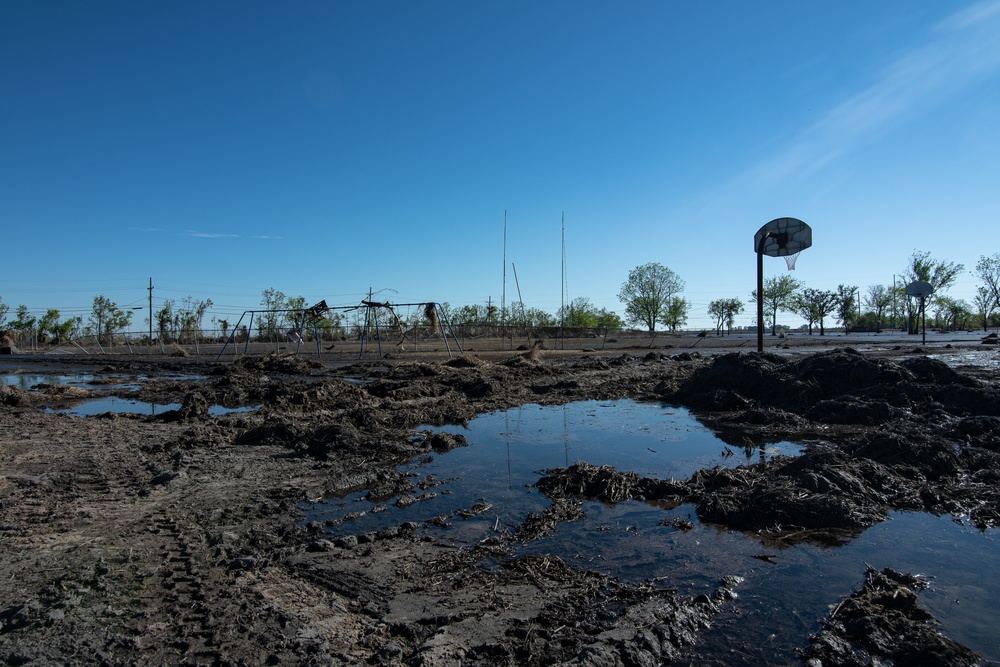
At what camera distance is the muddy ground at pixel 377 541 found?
270 cm

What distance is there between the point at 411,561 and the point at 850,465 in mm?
4270

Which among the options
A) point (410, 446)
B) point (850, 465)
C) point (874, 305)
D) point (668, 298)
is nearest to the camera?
point (850, 465)

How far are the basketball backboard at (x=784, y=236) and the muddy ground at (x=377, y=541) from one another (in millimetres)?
8435

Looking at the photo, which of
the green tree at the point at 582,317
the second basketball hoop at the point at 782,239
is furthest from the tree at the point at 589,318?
the second basketball hoop at the point at 782,239

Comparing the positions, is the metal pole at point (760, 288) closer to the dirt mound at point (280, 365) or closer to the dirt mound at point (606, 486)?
the dirt mound at point (606, 486)

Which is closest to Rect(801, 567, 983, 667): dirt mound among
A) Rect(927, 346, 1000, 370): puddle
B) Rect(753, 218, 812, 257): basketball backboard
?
Rect(927, 346, 1000, 370): puddle

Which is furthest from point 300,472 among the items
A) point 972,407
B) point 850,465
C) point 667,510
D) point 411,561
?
Answer: point 972,407

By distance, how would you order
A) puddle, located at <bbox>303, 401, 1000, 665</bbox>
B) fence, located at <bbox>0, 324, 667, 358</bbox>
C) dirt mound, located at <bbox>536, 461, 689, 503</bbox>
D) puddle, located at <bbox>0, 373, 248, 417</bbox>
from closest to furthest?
puddle, located at <bbox>303, 401, 1000, 665</bbox> < dirt mound, located at <bbox>536, 461, 689, 503</bbox> < puddle, located at <bbox>0, 373, 248, 417</bbox> < fence, located at <bbox>0, 324, 667, 358</bbox>

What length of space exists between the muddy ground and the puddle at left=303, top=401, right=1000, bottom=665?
0.13 metres

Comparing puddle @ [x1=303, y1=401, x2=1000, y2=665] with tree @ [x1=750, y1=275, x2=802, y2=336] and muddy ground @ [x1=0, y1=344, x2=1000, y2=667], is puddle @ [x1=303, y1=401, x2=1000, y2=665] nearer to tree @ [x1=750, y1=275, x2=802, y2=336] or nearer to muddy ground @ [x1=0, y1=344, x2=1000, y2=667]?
muddy ground @ [x1=0, y1=344, x2=1000, y2=667]

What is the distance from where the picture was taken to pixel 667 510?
4.91 metres

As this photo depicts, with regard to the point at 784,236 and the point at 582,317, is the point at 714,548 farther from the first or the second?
the point at 582,317

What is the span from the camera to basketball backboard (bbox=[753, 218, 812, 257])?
1709 centimetres

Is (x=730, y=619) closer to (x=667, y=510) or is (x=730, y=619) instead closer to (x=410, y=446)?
(x=667, y=510)
